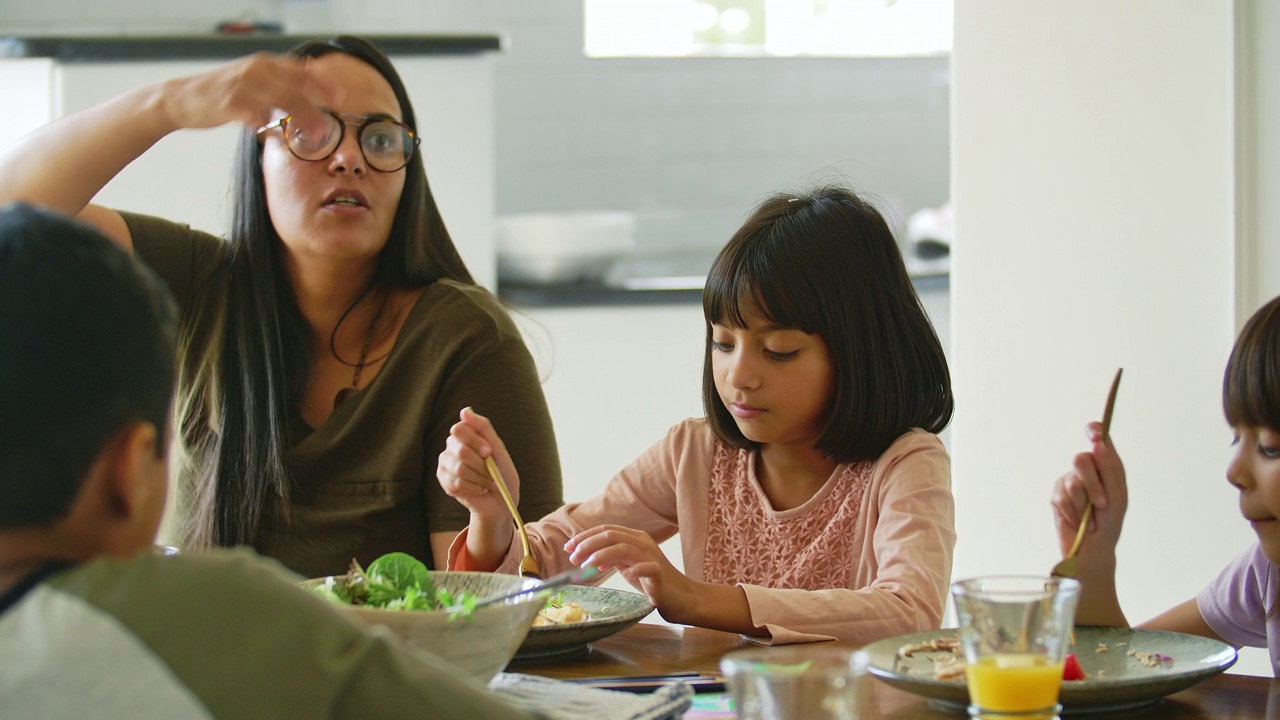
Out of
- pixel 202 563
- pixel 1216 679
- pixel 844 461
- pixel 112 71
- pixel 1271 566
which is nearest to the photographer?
pixel 202 563

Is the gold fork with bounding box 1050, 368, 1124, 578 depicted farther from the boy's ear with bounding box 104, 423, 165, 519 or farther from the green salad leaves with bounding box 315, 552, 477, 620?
the boy's ear with bounding box 104, 423, 165, 519

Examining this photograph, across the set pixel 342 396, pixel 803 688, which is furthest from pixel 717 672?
pixel 342 396

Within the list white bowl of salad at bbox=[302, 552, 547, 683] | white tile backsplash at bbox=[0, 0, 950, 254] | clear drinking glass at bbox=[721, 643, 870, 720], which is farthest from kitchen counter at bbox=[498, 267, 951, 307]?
clear drinking glass at bbox=[721, 643, 870, 720]

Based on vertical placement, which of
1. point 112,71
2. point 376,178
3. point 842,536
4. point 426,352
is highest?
point 112,71

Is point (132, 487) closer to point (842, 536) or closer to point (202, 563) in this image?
point (202, 563)

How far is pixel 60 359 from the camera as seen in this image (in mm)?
671

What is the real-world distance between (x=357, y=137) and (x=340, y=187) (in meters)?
0.07

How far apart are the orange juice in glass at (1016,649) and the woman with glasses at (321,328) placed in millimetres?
913

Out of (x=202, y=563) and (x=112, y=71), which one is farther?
(x=112, y=71)

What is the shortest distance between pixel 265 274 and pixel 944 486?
97cm

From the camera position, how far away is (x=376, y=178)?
1.76 m

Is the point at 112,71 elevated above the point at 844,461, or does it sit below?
above

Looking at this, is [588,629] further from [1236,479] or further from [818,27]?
[818,27]

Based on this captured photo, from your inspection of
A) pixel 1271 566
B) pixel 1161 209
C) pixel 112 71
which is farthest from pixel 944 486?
pixel 112 71
